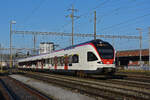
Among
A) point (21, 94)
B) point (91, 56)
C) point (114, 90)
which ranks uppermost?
point (91, 56)

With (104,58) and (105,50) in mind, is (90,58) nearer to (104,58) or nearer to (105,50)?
(104,58)

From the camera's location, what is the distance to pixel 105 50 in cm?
1961

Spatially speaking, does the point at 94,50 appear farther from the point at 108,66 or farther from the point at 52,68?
the point at 52,68

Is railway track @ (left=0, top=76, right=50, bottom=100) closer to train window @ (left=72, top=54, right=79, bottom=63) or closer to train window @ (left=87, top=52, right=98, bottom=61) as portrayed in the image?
train window @ (left=87, top=52, right=98, bottom=61)

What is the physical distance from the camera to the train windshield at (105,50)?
19.3 meters

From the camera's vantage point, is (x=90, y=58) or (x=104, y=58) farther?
(x=90, y=58)

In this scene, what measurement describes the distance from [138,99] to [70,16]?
34715 millimetres

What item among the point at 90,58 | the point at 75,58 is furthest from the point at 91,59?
the point at 75,58

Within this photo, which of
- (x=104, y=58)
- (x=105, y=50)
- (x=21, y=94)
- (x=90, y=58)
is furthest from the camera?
(x=90, y=58)

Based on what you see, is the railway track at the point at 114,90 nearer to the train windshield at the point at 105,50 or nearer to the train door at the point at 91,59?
the train door at the point at 91,59

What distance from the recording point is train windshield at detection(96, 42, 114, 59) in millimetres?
19281

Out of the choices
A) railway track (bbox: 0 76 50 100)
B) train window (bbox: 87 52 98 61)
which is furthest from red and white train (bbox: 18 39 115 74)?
railway track (bbox: 0 76 50 100)

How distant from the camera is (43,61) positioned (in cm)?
3747

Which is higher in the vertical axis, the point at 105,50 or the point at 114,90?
the point at 105,50
